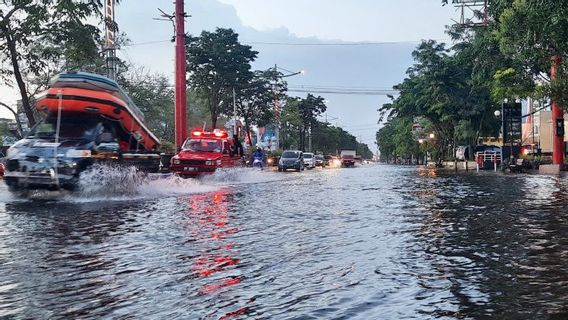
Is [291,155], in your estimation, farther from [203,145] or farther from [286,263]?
[286,263]

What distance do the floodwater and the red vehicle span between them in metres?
9.22

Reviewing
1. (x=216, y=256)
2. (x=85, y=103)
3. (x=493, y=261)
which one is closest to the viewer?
(x=493, y=261)

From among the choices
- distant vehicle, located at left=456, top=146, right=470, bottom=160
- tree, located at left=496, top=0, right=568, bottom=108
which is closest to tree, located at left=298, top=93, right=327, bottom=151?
distant vehicle, located at left=456, top=146, right=470, bottom=160

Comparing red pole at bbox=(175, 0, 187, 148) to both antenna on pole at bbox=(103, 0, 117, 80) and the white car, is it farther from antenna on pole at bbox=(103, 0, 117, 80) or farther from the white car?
the white car

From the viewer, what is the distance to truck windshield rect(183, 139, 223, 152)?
2278cm

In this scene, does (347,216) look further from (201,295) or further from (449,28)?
(449,28)

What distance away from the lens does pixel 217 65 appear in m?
51.0

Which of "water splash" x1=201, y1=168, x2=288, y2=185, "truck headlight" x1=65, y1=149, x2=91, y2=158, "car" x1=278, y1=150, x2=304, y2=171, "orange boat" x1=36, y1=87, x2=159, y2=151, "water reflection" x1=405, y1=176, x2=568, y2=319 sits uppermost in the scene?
"orange boat" x1=36, y1=87, x2=159, y2=151

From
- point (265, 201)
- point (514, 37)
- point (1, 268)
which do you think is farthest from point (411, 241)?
point (514, 37)

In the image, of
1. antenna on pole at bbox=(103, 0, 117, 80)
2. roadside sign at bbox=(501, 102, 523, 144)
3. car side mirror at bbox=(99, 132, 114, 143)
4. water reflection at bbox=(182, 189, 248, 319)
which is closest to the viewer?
water reflection at bbox=(182, 189, 248, 319)

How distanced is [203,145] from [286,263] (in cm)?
1739

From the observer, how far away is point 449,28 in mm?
54156

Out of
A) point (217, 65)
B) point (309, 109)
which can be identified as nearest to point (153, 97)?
point (217, 65)

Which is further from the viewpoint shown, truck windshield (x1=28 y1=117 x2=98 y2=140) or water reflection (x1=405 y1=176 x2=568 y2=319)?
truck windshield (x1=28 y1=117 x2=98 y2=140)
